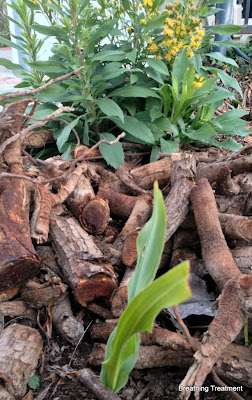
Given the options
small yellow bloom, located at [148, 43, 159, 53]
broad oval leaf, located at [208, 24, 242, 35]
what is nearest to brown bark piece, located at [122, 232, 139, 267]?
small yellow bloom, located at [148, 43, 159, 53]

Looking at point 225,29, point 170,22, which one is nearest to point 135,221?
point 170,22

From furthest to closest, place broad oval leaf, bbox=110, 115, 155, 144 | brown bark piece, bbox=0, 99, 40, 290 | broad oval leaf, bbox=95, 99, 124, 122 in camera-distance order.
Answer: broad oval leaf, bbox=110, 115, 155, 144 → broad oval leaf, bbox=95, 99, 124, 122 → brown bark piece, bbox=0, 99, 40, 290

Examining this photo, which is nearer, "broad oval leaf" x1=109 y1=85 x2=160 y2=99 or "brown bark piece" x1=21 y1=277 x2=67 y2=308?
"brown bark piece" x1=21 y1=277 x2=67 y2=308

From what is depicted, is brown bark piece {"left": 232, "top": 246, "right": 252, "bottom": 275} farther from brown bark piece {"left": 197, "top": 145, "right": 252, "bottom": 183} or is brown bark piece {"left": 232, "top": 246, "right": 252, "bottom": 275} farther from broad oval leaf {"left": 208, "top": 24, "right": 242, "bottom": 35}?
broad oval leaf {"left": 208, "top": 24, "right": 242, "bottom": 35}

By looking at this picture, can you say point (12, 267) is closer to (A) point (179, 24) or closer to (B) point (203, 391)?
(B) point (203, 391)

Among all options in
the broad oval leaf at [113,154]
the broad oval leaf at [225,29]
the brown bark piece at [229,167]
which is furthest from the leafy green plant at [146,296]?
the broad oval leaf at [225,29]

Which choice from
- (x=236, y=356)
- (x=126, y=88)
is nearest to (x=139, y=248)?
(x=236, y=356)

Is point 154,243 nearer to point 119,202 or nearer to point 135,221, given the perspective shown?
A: point 135,221
